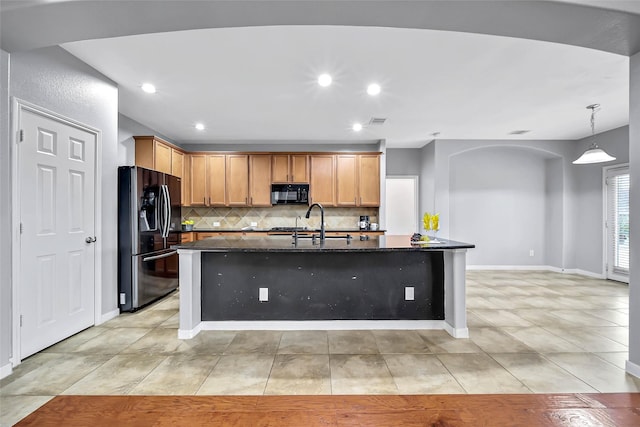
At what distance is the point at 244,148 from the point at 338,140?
6.30 feet

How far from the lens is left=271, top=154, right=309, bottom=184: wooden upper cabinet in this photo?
6.46m

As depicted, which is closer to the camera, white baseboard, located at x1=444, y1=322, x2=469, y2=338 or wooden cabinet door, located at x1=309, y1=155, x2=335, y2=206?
white baseboard, located at x1=444, y1=322, x2=469, y2=338

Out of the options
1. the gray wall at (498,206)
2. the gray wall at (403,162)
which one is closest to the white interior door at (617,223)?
the gray wall at (498,206)

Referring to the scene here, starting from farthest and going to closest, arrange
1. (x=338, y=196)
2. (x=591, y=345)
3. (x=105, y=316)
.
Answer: (x=338, y=196), (x=105, y=316), (x=591, y=345)

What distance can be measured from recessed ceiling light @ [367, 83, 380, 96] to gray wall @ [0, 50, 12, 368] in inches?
125

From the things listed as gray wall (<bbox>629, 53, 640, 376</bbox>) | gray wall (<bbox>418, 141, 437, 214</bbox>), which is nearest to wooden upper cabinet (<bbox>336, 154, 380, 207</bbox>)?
gray wall (<bbox>418, 141, 437, 214</bbox>)

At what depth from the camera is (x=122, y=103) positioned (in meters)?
4.47

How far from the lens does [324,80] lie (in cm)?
367

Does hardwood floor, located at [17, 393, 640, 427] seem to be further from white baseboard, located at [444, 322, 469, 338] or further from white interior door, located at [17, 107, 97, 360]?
white interior door, located at [17, 107, 97, 360]

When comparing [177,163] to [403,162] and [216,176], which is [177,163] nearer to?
[216,176]

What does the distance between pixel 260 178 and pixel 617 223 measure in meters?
6.42

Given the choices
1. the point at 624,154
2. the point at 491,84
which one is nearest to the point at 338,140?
the point at 491,84

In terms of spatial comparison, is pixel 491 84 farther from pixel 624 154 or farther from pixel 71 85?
pixel 71 85

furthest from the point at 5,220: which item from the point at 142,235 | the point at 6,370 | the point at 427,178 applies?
the point at 427,178
